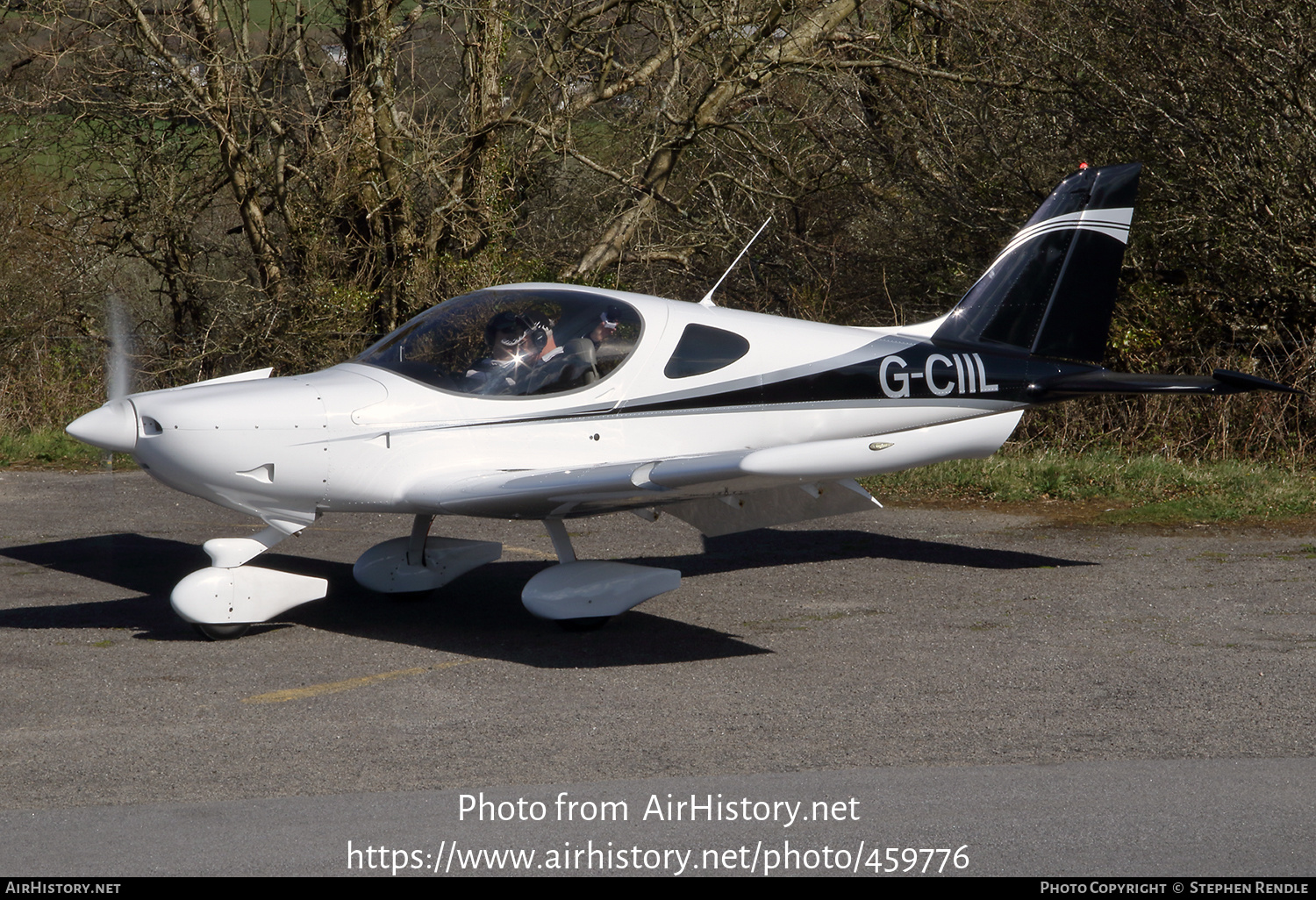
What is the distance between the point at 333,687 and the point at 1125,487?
7.72m

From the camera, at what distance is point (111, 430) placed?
565cm

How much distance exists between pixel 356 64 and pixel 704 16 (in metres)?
4.42

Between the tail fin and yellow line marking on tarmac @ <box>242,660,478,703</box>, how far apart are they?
13.2 feet

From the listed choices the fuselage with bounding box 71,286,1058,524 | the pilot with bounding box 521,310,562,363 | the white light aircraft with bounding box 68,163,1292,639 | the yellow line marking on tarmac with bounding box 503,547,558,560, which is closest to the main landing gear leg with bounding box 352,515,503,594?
the white light aircraft with bounding box 68,163,1292,639

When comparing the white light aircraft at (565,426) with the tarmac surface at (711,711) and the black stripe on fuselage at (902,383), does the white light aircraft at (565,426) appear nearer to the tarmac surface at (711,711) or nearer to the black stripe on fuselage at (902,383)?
the black stripe on fuselage at (902,383)

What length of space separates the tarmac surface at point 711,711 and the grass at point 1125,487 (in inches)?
45.4

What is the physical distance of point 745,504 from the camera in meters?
7.15

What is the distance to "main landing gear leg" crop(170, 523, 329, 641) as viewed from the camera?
5.91 m

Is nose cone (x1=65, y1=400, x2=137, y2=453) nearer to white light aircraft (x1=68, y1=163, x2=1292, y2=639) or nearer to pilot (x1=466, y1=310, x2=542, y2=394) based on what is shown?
white light aircraft (x1=68, y1=163, x2=1292, y2=639)

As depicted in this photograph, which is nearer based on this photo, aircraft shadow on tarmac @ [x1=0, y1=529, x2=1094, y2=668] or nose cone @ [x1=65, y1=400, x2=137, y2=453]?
nose cone @ [x1=65, y1=400, x2=137, y2=453]

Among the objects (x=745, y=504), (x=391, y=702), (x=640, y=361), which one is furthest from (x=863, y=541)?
(x=391, y=702)

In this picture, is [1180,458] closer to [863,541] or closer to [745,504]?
[863,541]

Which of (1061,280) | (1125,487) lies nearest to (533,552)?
(1061,280)

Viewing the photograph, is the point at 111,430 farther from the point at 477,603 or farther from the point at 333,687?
the point at 477,603
